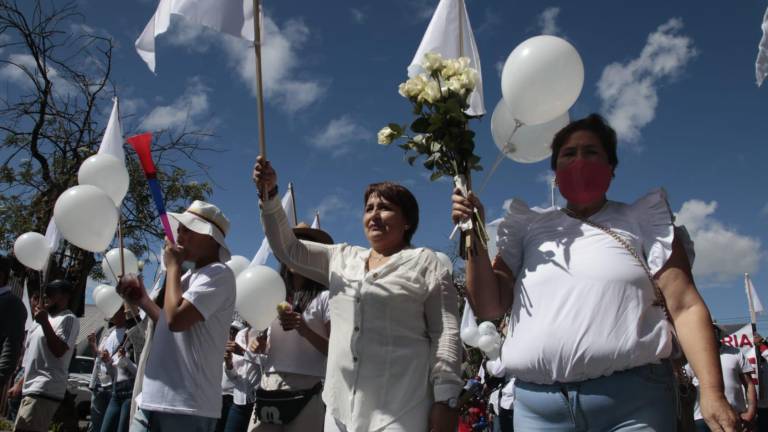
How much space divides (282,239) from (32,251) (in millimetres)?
5600

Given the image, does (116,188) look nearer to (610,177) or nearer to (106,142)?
(106,142)

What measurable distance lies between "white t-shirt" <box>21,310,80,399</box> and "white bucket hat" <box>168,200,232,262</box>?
2845mm

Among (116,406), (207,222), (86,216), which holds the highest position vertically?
(86,216)

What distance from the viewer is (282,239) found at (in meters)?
2.95

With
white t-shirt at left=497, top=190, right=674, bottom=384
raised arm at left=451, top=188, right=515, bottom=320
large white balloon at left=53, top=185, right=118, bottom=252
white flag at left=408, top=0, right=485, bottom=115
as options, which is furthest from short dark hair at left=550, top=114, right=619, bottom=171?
large white balloon at left=53, top=185, right=118, bottom=252

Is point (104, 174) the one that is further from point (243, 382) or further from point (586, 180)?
point (586, 180)

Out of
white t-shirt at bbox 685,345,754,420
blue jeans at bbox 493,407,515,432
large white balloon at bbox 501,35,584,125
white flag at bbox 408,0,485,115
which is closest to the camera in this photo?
large white balloon at bbox 501,35,584,125

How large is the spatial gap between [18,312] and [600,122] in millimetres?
4476

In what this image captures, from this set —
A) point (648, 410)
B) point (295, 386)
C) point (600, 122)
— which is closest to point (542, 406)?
point (648, 410)

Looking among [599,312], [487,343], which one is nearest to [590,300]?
[599,312]

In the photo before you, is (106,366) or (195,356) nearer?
(195,356)

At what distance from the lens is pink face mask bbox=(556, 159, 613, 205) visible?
2.34m

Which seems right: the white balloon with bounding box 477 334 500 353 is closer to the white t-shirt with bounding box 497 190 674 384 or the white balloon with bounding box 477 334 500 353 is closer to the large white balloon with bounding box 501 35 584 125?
the large white balloon with bounding box 501 35 584 125

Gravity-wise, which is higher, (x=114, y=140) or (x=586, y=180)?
(x=114, y=140)
